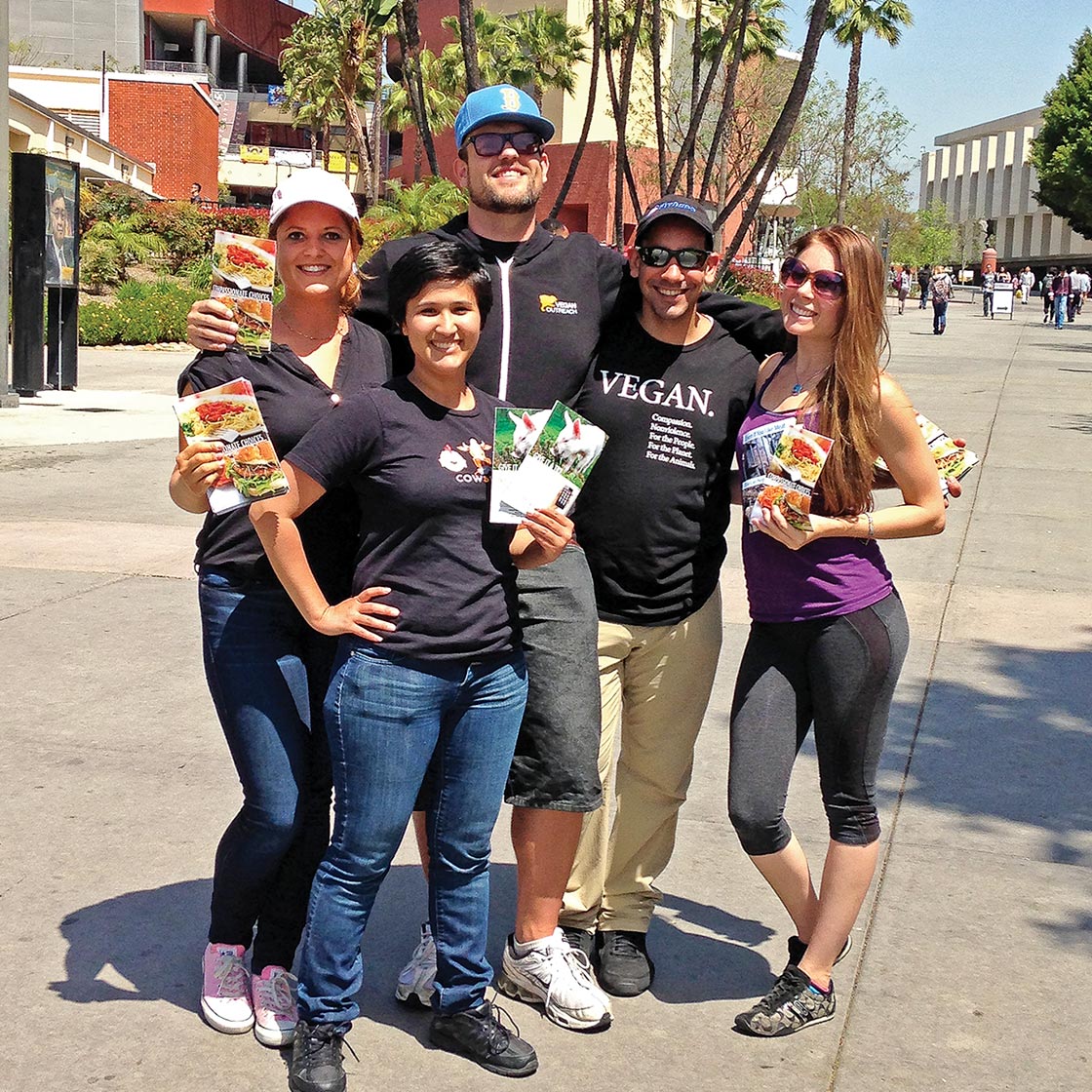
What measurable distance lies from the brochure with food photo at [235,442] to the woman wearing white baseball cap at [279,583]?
0.16 metres

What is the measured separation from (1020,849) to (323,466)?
115 inches

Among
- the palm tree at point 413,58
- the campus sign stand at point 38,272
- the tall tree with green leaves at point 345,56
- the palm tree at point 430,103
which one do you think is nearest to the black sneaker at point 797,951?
the palm tree at point 413,58

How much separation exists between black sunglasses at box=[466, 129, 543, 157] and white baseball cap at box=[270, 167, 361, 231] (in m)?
0.45

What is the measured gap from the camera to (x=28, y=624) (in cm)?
718

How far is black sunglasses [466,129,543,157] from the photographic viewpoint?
3674 mm

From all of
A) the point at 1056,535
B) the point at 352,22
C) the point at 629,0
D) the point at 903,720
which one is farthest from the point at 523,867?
the point at 352,22

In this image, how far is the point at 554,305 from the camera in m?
3.72

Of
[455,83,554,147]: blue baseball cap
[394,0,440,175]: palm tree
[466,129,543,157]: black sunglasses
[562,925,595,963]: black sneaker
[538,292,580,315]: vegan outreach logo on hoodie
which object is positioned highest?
[394,0,440,175]: palm tree

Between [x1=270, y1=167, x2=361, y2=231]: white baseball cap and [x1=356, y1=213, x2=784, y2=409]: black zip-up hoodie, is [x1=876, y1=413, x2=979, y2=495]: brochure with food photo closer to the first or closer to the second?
[x1=356, y1=213, x2=784, y2=409]: black zip-up hoodie

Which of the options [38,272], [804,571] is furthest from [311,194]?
[38,272]

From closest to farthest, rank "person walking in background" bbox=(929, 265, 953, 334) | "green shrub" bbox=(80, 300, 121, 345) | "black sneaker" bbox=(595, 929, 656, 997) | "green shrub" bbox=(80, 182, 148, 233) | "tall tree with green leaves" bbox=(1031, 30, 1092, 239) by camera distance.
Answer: "black sneaker" bbox=(595, 929, 656, 997) < "green shrub" bbox=(80, 300, 121, 345) < "green shrub" bbox=(80, 182, 148, 233) < "person walking in background" bbox=(929, 265, 953, 334) < "tall tree with green leaves" bbox=(1031, 30, 1092, 239)

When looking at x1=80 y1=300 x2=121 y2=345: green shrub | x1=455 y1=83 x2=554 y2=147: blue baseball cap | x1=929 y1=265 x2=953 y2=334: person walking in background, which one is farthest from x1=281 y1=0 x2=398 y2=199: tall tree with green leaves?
x1=455 y1=83 x2=554 y2=147: blue baseball cap

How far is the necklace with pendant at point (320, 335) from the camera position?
3.45 m

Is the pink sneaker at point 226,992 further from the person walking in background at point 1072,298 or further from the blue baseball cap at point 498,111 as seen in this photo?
the person walking in background at point 1072,298
